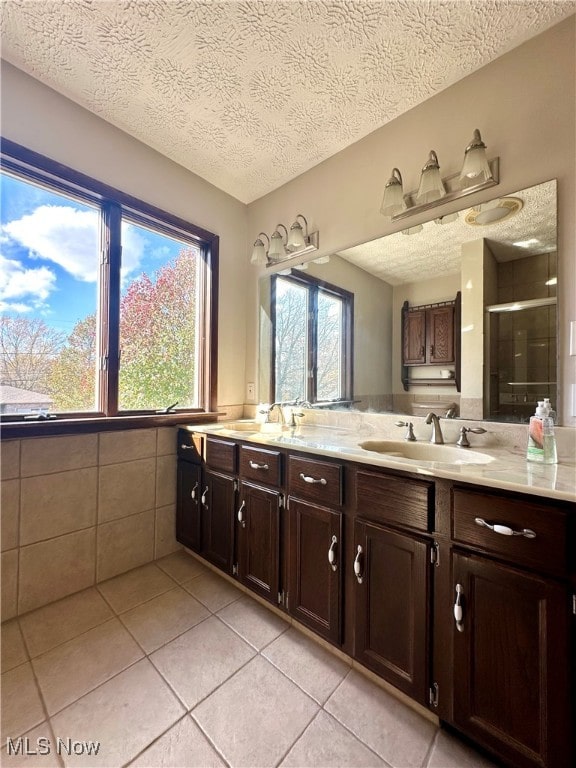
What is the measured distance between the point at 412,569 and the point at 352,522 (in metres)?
0.25

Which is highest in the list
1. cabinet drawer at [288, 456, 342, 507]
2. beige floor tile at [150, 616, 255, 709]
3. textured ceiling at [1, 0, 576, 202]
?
textured ceiling at [1, 0, 576, 202]

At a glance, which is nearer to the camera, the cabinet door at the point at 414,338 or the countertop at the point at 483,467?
the countertop at the point at 483,467

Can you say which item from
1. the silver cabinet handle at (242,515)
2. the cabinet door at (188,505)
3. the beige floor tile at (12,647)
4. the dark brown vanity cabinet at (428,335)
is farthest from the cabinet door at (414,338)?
the beige floor tile at (12,647)

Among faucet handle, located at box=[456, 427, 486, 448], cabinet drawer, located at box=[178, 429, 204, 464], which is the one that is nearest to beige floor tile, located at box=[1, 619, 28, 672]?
cabinet drawer, located at box=[178, 429, 204, 464]

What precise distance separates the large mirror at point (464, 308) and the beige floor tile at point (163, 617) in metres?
1.32

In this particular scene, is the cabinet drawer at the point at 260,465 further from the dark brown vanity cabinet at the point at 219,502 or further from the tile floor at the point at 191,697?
the tile floor at the point at 191,697

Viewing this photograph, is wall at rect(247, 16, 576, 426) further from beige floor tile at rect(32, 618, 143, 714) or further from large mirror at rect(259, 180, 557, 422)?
beige floor tile at rect(32, 618, 143, 714)

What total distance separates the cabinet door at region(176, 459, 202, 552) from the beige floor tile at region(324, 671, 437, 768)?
107 centimetres

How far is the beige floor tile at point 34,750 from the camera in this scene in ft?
2.99

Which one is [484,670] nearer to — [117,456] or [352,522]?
[352,522]

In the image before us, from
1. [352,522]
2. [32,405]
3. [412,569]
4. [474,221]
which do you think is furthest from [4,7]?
[412,569]

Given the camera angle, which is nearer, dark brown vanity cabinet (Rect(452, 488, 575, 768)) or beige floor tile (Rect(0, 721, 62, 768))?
dark brown vanity cabinet (Rect(452, 488, 575, 768))

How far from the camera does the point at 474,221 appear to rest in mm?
1430
